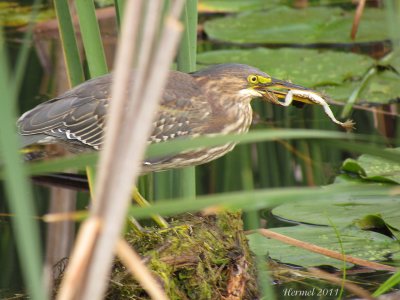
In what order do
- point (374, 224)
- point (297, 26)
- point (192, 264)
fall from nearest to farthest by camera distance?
point (192, 264) < point (374, 224) < point (297, 26)

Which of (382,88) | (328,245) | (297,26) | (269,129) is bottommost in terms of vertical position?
(328,245)

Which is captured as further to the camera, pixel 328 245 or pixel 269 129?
pixel 328 245

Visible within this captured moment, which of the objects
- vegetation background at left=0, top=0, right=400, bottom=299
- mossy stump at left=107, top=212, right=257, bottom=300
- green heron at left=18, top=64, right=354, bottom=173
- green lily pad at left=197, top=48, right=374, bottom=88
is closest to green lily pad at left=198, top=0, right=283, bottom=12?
vegetation background at left=0, top=0, right=400, bottom=299

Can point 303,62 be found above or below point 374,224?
above

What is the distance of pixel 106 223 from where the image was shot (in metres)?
1.78

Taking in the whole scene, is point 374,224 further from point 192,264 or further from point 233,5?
point 233,5

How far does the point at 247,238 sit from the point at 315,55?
3554 millimetres

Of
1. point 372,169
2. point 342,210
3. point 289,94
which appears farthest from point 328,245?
point 372,169

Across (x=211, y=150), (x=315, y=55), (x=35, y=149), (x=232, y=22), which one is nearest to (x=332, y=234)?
(x=211, y=150)

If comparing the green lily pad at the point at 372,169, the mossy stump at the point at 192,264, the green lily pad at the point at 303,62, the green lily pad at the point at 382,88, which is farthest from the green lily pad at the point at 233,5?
the mossy stump at the point at 192,264

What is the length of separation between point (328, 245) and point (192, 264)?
2.76ft

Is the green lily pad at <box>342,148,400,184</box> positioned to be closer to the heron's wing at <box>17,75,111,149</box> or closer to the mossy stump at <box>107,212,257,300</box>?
the mossy stump at <box>107,212,257,300</box>

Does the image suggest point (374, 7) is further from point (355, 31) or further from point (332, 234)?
point (332, 234)

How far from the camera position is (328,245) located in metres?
→ 4.36
